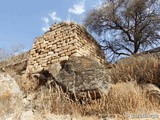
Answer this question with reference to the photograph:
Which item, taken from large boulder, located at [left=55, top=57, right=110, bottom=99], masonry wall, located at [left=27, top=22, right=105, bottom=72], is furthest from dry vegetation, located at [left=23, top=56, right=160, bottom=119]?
masonry wall, located at [left=27, top=22, right=105, bottom=72]

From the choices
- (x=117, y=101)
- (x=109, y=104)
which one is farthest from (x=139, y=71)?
(x=109, y=104)

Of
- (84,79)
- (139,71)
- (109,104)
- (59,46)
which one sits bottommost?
(109,104)

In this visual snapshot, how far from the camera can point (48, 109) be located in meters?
5.32

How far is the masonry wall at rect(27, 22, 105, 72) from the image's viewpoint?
Result: 801 centimetres

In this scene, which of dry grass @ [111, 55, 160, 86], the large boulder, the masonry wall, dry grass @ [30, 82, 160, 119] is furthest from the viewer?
the masonry wall

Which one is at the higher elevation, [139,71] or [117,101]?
[139,71]

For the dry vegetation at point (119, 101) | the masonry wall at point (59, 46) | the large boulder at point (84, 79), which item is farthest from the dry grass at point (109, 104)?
the masonry wall at point (59, 46)

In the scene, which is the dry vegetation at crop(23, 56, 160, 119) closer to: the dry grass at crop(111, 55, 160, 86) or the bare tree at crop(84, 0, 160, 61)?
the dry grass at crop(111, 55, 160, 86)

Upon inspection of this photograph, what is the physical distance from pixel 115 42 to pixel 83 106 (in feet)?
22.3

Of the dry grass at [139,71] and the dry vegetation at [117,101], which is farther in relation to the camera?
the dry grass at [139,71]

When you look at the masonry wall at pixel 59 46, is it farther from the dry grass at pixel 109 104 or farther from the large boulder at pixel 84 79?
the dry grass at pixel 109 104

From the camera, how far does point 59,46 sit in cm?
833

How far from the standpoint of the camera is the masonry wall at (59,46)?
26.3 ft

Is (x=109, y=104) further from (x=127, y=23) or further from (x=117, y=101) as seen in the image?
(x=127, y=23)
